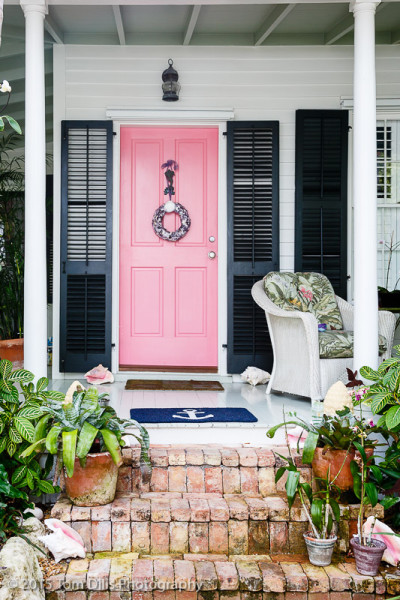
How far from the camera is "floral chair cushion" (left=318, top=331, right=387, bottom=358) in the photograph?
433 cm

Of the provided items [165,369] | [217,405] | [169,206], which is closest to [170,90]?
[169,206]

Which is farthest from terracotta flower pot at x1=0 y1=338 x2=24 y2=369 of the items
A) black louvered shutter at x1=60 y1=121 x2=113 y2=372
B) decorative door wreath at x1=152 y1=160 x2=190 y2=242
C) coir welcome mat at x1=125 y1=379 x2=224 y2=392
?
decorative door wreath at x1=152 y1=160 x2=190 y2=242

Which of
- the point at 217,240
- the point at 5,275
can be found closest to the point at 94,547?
the point at 5,275

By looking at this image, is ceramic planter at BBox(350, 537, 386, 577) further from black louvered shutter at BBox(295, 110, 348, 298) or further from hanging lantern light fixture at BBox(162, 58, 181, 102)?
hanging lantern light fixture at BBox(162, 58, 181, 102)

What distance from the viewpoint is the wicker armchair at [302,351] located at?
431 centimetres

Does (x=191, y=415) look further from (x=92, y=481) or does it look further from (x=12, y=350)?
(x=12, y=350)

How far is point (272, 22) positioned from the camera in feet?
16.0

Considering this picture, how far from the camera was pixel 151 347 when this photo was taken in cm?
553

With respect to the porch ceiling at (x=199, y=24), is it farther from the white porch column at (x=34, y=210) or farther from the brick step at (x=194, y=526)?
the brick step at (x=194, y=526)

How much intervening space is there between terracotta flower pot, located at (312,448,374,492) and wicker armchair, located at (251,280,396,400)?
137 centimetres

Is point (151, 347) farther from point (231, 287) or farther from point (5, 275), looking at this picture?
point (5, 275)

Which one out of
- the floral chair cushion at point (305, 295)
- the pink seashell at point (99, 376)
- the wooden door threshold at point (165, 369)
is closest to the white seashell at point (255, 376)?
the wooden door threshold at point (165, 369)

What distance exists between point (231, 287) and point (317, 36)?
2190 mm

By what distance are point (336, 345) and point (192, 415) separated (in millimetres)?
1153
